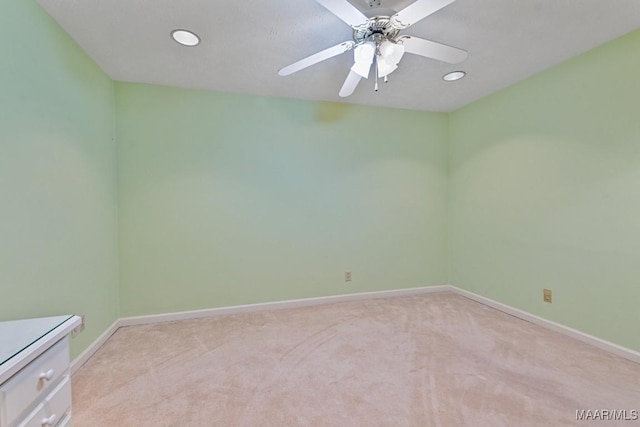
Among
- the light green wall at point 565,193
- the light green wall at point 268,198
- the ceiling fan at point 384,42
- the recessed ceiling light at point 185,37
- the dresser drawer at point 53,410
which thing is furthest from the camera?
the light green wall at point 268,198

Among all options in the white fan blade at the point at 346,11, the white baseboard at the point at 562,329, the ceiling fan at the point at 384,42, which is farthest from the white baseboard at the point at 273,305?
the white fan blade at the point at 346,11

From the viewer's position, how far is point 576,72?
2352 mm

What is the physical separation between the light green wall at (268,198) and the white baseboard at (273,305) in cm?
6

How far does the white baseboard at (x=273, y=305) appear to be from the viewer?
2802 mm

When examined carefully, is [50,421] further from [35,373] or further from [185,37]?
[185,37]

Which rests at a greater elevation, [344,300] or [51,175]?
[51,175]

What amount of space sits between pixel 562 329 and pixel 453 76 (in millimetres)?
2459

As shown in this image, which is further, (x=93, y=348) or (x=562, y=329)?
(x=562, y=329)

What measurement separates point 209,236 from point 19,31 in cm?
192

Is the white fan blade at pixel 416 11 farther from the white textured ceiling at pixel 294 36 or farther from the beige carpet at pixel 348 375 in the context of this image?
the beige carpet at pixel 348 375

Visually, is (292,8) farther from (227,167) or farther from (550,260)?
(550,260)

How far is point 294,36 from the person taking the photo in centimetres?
199

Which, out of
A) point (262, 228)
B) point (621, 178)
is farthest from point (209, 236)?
point (621, 178)

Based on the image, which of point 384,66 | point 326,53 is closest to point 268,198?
point 326,53
